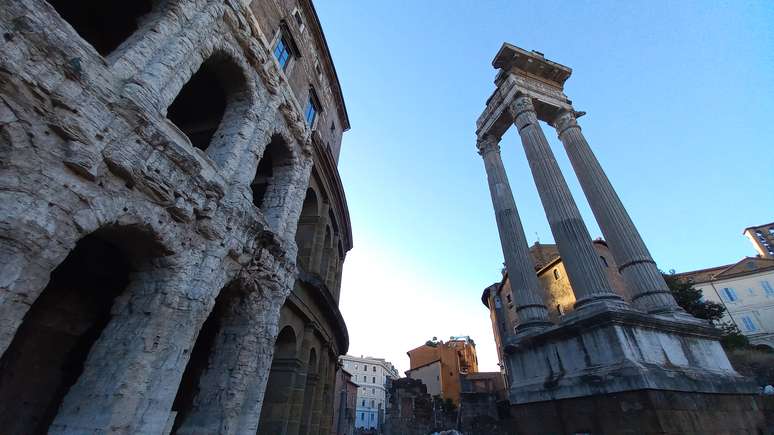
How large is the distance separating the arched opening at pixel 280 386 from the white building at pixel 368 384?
2146 inches

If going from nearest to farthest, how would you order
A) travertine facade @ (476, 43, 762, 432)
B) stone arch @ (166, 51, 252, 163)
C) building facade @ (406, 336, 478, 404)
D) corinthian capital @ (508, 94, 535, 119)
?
travertine facade @ (476, 43, 762, 432)
stone arch @ (166, 51, 252, 163)
corinthian capital @ (508, 94, 535, 119)
building facade @ (406, 336, 478, 404)

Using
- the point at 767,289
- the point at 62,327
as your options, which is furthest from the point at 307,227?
the point at 767,289

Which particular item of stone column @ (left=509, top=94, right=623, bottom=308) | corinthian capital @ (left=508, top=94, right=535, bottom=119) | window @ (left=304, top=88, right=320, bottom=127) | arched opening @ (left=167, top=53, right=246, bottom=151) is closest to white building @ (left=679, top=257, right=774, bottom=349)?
corinthian capital @ (left=508, top=94, right=535, bottom=119)

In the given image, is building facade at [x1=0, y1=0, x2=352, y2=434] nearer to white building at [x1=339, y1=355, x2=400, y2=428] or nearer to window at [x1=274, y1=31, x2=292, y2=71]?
window at [x1=274, y1=31, x2=292, y2=71]

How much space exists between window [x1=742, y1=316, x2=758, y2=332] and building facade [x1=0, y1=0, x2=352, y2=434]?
4122 centimetres

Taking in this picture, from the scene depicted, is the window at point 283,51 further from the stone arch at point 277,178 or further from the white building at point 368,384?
the white building at point 368,384

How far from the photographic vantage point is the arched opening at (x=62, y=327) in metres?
4.68

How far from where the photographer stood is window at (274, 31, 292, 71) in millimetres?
9844

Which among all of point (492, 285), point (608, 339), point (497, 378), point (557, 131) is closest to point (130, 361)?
point (608, 339)

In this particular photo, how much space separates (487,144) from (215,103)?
33.6 feet

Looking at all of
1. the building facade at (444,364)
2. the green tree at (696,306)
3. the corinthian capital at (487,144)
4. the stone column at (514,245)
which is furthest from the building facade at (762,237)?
the stone column at (514,245)

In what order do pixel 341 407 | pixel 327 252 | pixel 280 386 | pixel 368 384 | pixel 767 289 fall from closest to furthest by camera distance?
pixel 280 386 < pixel 327 252 < pixel 341 407 < pixel 767 289 < pixel 368 384

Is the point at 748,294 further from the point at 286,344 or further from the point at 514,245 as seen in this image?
the point at 286,344

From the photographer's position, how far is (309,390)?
986 centimetres
